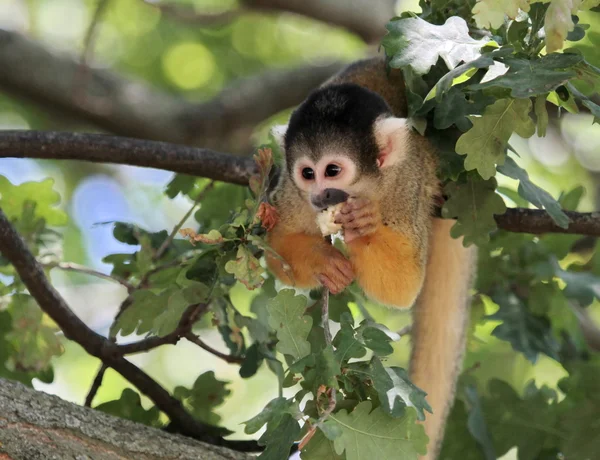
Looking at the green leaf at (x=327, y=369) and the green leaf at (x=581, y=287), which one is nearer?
the green leaf at (x=327, y=369)

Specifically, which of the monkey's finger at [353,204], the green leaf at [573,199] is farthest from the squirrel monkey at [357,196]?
the green leaf at [573,199]

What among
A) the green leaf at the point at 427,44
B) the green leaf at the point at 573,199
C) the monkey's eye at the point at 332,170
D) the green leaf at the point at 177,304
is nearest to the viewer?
the green leaf at the point at 427,44

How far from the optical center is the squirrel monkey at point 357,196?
2814mm

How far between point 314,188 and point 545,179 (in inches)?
154

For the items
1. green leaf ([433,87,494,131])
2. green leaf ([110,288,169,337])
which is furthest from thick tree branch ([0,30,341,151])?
green leaf ([433,87,494,131])

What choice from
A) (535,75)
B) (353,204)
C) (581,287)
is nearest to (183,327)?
(353,204)

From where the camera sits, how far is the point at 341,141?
9.51 ft

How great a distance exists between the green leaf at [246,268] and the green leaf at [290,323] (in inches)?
9.4

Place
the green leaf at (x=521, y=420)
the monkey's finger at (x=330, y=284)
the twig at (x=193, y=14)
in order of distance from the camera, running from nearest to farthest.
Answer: the monkey's finger at (x=330, y=284) < the green leaf at (x=521, y=420) < the twig at (x=193, y=14)

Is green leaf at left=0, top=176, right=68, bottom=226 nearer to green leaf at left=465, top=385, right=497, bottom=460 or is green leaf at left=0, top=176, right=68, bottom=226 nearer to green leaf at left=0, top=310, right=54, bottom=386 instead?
green leaf at left=0, top=310, right=54, bottom=386

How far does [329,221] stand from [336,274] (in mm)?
197

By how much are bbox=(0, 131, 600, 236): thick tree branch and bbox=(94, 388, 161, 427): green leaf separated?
2.82 ft

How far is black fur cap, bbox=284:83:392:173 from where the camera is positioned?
9.44 ft

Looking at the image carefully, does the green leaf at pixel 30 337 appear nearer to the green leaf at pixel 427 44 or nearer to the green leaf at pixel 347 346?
the green leaf at pixel 347 346
